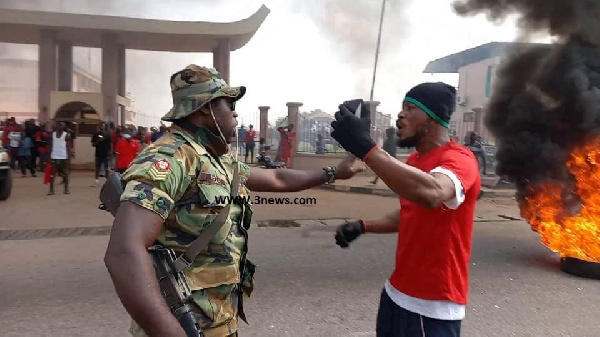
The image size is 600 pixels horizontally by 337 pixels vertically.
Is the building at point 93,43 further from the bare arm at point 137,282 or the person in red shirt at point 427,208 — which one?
the bare arm at point 137,282

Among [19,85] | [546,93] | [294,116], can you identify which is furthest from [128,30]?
[19,85]

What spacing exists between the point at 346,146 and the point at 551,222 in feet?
15.6

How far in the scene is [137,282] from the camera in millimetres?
1245

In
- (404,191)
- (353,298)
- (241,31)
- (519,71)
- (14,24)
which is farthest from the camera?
(241,31)

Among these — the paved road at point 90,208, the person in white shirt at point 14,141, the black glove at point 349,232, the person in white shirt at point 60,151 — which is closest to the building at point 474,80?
the black glove at point 349,232

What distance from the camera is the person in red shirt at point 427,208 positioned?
1.65m

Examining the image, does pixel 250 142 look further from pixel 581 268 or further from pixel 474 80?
pixel 474 80

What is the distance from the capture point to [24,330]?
328 centimetres

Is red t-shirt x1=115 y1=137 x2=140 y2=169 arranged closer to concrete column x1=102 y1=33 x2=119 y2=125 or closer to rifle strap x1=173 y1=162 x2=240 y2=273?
concrete column x1=102 y1=33 x2=119 y2=125

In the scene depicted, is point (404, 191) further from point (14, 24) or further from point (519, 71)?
point (14, 24)

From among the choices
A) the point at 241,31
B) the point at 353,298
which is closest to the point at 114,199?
the point at 353,298

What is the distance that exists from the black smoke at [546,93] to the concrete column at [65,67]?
14846 mm

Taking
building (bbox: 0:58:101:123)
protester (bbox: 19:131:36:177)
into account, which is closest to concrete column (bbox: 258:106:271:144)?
protester (bbox: 19:131:36:177)

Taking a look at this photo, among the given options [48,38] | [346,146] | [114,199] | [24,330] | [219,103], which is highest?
[48,38]
